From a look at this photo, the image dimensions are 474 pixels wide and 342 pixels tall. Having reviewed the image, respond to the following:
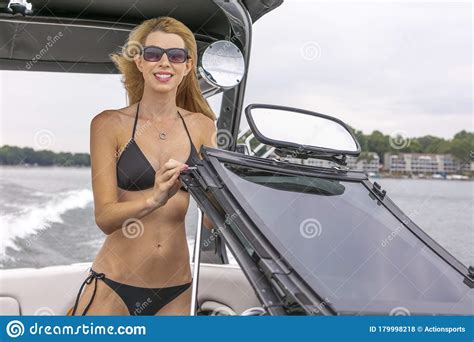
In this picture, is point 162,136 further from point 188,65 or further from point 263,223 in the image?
point 263,223

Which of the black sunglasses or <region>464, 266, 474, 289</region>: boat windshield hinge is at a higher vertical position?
the black sunglasses

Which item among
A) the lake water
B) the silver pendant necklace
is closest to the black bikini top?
the silver pendant necklace

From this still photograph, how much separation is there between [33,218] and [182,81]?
10.9m

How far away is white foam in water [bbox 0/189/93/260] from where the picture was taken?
→ 10883mm

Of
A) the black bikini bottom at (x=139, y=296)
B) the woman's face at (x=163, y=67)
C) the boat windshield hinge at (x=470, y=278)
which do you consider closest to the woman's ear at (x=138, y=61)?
the woman's face at (x=163, y=67)

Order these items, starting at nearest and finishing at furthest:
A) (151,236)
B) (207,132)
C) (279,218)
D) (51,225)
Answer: (279,218) → (151,236) → (207,132) → (51,225)

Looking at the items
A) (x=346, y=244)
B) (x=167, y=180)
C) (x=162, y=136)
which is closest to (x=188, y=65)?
(x=162, y=136)

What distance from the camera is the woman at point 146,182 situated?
5.73 feet

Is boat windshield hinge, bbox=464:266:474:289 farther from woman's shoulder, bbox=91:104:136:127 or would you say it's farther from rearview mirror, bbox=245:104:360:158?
woman's shoulder, bbox=91:104:136:127

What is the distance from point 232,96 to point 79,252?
8.25m

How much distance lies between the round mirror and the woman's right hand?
757 millimetres

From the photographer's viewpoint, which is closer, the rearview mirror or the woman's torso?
the rearview mirror

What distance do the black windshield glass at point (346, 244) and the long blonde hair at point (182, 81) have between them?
0.51m

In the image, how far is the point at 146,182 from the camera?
1.76m
